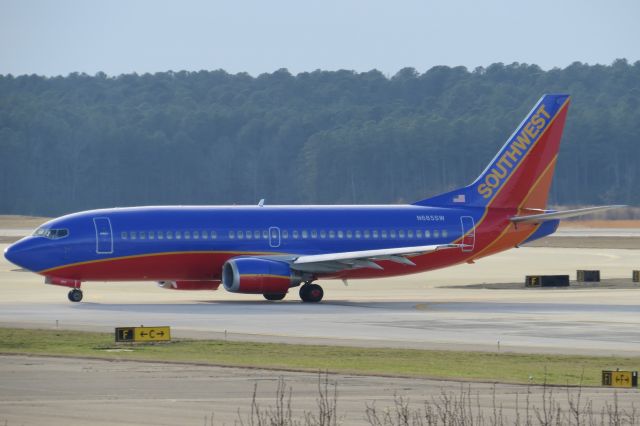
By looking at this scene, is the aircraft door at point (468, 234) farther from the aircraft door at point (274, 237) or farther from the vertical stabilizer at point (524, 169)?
the aircraft door at point (274, 237)

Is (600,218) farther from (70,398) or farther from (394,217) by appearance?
(70,398)

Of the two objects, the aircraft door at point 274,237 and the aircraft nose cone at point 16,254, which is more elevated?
the aircraft door at point 274,237

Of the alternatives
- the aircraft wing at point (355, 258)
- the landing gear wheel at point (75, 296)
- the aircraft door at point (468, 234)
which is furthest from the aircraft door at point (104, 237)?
the aircraft door at point (468, 234)

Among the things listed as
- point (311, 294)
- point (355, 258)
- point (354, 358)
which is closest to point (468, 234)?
point (355, 258)

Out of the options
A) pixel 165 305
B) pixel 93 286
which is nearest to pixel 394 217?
pixel 165 305

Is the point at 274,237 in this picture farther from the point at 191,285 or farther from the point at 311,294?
the point at 191,285

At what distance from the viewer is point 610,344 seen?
41.4 m

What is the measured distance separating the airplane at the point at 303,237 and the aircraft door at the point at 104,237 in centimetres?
4

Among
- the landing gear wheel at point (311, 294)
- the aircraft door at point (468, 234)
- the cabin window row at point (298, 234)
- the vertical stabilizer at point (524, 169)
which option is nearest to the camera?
the cabin window row at point (298, 234)

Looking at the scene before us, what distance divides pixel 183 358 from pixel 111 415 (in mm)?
10163

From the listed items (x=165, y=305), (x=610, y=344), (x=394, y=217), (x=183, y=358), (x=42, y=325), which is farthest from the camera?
(x=394, y=217)

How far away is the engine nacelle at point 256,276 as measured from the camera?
57.7 m

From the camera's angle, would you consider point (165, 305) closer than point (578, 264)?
Yes

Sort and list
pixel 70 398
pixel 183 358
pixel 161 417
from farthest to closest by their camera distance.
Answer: pixel 183 358, pixel 70 398, pixel 161 417
